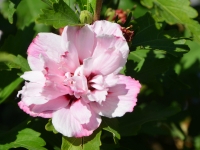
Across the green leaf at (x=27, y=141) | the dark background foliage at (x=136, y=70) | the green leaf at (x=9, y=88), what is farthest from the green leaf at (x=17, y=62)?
the green leaf at (x=27, y=141)

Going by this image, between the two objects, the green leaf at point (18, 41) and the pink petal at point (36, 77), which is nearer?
the pink petal at point (36, 77)

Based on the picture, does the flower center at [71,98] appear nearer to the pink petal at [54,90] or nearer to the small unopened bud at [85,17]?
the pink petal at [54,90]

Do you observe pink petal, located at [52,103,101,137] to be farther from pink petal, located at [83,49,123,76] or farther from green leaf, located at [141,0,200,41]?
green leaf, located at [141,0,200,41]

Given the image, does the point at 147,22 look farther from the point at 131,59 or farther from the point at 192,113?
the point at 192,113

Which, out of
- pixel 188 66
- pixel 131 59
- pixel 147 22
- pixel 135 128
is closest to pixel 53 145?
pixel 135 128

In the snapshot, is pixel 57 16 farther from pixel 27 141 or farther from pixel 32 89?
pixel 27 141

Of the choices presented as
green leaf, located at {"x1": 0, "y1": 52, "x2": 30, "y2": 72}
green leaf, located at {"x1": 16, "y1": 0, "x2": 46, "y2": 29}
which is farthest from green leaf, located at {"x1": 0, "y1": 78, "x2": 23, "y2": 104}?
green leaf, located at {"x1": 16, "y1": 0, "x2": 46, "y2": 29}
